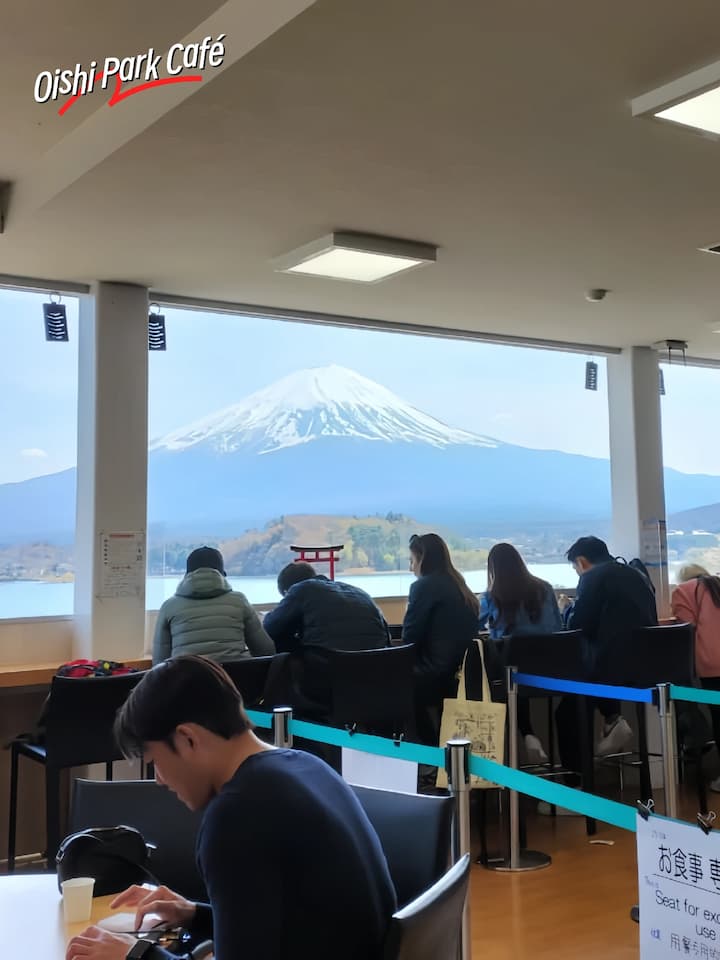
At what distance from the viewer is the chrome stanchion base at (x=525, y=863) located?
405 centimetres

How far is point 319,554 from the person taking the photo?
536cm

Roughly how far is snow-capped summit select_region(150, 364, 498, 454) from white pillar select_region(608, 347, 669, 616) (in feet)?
4.27

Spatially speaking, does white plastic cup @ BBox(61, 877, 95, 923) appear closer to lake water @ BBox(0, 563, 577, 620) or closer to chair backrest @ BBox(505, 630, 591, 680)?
chair backrest @ BBox(505, 630, 591, 680)

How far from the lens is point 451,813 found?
1.85m

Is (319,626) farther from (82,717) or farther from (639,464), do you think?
(639,464)

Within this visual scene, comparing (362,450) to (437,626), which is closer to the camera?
(437,626)

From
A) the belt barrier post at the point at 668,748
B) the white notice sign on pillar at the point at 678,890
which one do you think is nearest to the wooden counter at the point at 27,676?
the belt barrier post at the point at 668,748

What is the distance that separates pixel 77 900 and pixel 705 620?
4.12 meters

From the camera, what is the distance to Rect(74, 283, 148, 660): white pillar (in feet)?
14.9

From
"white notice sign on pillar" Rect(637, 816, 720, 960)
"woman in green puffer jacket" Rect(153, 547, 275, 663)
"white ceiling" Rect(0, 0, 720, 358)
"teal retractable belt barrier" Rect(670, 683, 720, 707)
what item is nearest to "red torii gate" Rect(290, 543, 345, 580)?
"woman in green puffer jacket" Rect(153, 547, 275, 663)

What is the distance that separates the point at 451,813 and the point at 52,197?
253cm

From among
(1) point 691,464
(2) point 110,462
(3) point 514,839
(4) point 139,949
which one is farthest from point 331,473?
(4) point 139,949

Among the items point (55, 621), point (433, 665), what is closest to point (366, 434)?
point (433, 665)

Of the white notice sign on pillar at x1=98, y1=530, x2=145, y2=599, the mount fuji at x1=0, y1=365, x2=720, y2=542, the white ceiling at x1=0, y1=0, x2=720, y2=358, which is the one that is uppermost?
the white ceiling at x1=0, y1=0, x2=720, y2=358
